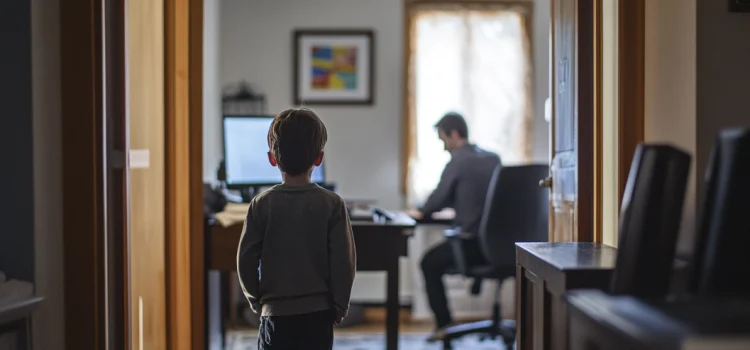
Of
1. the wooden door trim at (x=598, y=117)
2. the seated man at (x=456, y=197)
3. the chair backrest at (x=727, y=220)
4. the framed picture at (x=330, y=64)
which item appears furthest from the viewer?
the framed picture at (x=330, y=64)

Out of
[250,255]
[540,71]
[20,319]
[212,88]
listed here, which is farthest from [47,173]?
[540,71]

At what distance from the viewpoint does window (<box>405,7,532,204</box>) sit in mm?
5203

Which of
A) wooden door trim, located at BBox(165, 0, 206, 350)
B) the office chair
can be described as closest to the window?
the office chair

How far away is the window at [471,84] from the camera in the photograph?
5.20m

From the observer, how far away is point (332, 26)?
204 inches

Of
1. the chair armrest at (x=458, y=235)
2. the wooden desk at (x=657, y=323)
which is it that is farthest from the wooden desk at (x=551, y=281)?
the chair armrest at (x=458, y=235)

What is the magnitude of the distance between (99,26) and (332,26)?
3.26 meters

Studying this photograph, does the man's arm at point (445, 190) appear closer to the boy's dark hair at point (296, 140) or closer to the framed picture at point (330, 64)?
the framed picture at point (330, 64)

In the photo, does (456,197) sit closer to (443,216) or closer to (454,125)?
(454,125)

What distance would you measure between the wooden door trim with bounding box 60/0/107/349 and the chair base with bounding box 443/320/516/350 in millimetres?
2405

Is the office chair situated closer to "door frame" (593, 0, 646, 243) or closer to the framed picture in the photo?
"door frame" (593, 0, 646, 243)

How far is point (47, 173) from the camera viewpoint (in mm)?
1950

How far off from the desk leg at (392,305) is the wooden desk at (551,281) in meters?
0.84

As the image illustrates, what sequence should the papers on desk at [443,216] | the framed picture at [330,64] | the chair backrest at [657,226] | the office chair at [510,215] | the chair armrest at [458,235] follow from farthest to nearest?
the framed picture at [330,64] → the papers on desk at [443,216] → the chair armrest at [458,235] → the office chair at [510,215] → the chair backrest at [657,226]
